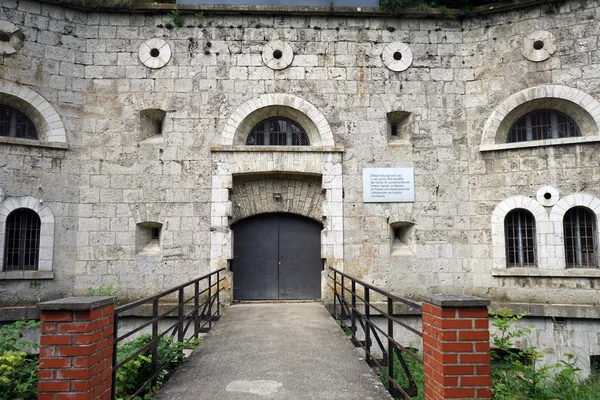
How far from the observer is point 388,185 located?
9250mm

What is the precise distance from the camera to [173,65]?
9.30 meters

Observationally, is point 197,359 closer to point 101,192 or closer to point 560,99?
point 101,192

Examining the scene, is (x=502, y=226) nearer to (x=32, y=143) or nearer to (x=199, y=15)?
(x=199, y=15)

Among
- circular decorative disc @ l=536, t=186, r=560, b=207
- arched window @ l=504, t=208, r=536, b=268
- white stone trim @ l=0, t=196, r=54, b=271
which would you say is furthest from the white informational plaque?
white stone trim @ l=0, t=196, r=54, b=271

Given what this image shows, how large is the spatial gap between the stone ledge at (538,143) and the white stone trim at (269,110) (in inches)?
126

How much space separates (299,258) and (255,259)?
3.09ft

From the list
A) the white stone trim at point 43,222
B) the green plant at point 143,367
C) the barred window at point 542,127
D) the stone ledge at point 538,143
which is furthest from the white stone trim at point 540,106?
the white stone trim at point 43,222

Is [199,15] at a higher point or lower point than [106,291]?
higher

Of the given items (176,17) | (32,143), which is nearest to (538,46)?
(176,17)

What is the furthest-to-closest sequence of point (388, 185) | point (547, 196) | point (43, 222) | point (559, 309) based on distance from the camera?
point (388, 185), point (547, 196), point (43, 222), point (559, 309)

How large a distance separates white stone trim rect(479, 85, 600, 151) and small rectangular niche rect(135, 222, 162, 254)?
22.5 feet

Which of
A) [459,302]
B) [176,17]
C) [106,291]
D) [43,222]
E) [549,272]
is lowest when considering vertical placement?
[106,291]

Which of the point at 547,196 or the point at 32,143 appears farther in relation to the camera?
the point at 547,196

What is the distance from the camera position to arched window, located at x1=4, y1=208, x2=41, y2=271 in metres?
8.48
